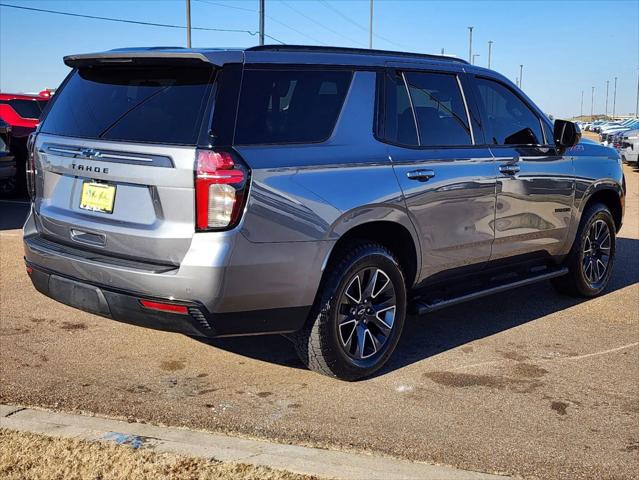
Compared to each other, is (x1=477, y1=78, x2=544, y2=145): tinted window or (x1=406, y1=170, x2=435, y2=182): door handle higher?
(x1=477, y1=78, x2=544, y2=145): tinted window

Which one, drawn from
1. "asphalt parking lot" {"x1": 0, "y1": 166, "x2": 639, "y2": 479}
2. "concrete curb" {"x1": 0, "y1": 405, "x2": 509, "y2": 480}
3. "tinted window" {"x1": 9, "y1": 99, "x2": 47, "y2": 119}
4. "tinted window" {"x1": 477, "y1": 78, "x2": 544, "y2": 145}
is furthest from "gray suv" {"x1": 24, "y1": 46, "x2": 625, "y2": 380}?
"tinted window" {"x1": 9, "y1": 99, "x2": 47, "y2": 119}

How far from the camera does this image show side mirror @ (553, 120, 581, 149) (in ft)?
20.4

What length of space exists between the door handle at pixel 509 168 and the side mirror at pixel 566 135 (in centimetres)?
76

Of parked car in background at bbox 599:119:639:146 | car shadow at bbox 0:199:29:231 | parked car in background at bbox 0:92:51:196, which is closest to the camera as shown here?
car shadow at bbox 0:199:29:231

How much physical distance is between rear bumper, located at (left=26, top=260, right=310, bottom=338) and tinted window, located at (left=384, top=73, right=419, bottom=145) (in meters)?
1.32

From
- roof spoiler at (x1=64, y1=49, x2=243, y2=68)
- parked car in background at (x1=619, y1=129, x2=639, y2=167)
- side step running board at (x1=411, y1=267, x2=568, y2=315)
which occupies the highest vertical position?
roof spoiler at (x1=64, y1=49, x2=243, y2=68)

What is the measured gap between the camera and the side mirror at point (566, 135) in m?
6.23

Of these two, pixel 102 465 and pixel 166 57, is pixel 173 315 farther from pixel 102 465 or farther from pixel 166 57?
pixel 166 57

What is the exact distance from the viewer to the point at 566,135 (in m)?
6.25

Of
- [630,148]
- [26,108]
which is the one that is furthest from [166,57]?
[630,148]

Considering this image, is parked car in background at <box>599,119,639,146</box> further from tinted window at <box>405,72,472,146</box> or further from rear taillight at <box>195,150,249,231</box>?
rear taillight at <box>195,150,249,231</box>

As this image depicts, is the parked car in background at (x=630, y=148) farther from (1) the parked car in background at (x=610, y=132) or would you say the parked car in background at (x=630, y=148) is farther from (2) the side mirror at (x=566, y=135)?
(2) the side mirror at (x=566, y=135)

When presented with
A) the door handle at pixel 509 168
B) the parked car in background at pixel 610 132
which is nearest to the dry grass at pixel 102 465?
the door handle at pixel 509 168

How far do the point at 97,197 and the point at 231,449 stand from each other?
1.57 metres
